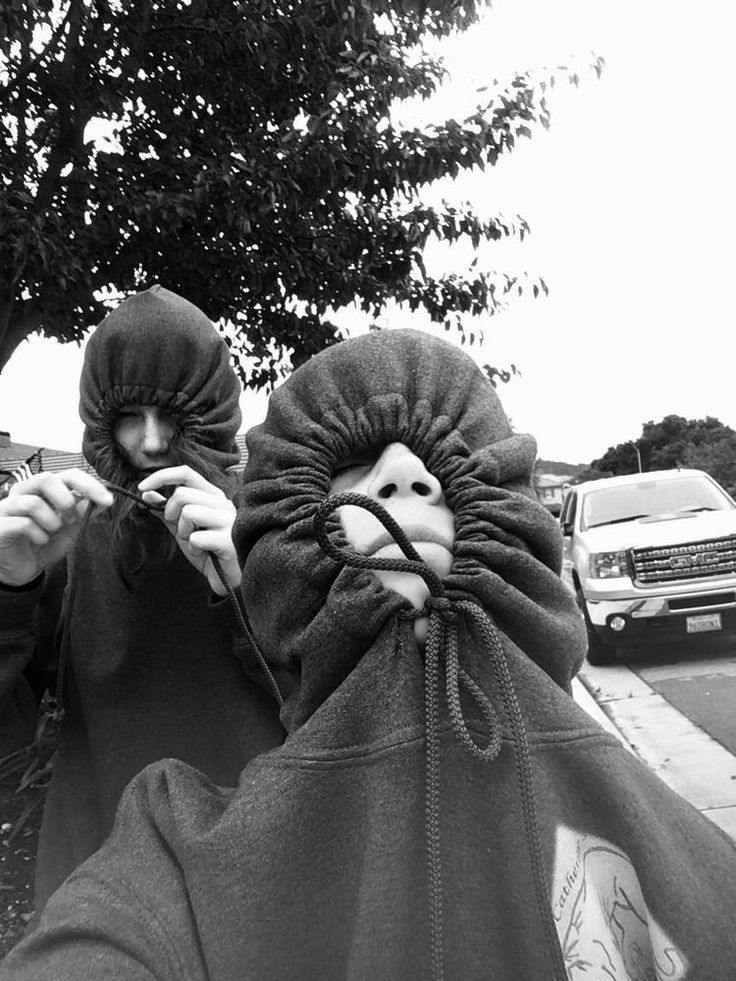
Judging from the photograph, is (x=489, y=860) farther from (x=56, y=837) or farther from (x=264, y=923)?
(x=56, y=837)

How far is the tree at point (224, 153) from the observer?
3.68 meters

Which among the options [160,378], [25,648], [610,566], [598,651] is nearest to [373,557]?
[25,648]

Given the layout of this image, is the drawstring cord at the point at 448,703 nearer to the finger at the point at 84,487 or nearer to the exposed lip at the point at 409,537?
the exposed lip at the point at 409,537

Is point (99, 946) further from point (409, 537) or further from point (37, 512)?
point (37, 512)

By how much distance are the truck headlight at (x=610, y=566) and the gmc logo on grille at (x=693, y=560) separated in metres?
0.44

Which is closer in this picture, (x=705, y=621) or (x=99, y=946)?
(x=99, y=946)

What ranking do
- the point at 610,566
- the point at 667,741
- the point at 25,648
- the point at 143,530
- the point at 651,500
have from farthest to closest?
the point at 651,500 → the point at 610,566 → the point at 667,741 → the point at 143,530 → the point at 25,648

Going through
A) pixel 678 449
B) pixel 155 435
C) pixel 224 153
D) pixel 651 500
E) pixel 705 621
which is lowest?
pixel 705 621

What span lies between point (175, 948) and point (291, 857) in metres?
0.15

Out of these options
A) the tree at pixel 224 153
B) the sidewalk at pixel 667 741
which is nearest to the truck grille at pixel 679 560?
the sidewalk at pixel 667 741

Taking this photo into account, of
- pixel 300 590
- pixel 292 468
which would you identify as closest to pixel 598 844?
pixel 300 590

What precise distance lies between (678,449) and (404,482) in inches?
2922

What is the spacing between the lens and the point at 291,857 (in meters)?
0.94

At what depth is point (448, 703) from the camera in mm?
953
